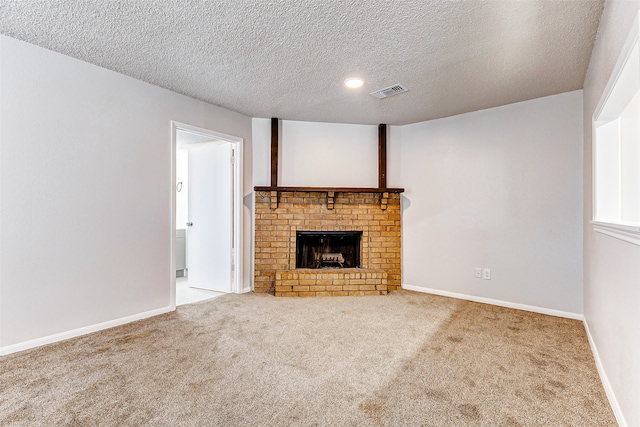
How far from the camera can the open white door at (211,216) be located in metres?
3.78

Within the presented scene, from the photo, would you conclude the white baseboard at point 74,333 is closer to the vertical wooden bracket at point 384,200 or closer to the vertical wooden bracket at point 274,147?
the vertical wooden bracket at point 274,147

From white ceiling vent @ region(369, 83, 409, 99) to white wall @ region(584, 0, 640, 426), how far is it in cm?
134

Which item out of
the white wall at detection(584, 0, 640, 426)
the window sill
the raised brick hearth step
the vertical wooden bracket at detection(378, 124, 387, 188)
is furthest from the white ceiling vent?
the raised brick hearth step

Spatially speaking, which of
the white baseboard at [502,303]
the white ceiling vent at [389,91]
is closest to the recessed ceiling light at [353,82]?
the white ceiling vent at [389,91]

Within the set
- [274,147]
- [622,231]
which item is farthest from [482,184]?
[274,147]

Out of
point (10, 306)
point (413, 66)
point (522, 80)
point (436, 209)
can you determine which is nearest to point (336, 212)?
point (436, 209)

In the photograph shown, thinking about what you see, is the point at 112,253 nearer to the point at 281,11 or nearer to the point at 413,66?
the point at 281,11

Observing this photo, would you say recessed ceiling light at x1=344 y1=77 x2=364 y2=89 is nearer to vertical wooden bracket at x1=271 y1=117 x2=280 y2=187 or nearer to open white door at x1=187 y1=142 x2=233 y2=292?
vertical wooden bracket at x1=271 y1=117 x2=280 y2=187

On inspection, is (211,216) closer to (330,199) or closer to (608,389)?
(330,199)

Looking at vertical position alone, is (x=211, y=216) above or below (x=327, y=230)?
above

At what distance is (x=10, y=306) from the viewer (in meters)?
2.10

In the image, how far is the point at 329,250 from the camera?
4.05 meters

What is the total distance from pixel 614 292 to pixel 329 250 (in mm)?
2811

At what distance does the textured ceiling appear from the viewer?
176 centimetres
